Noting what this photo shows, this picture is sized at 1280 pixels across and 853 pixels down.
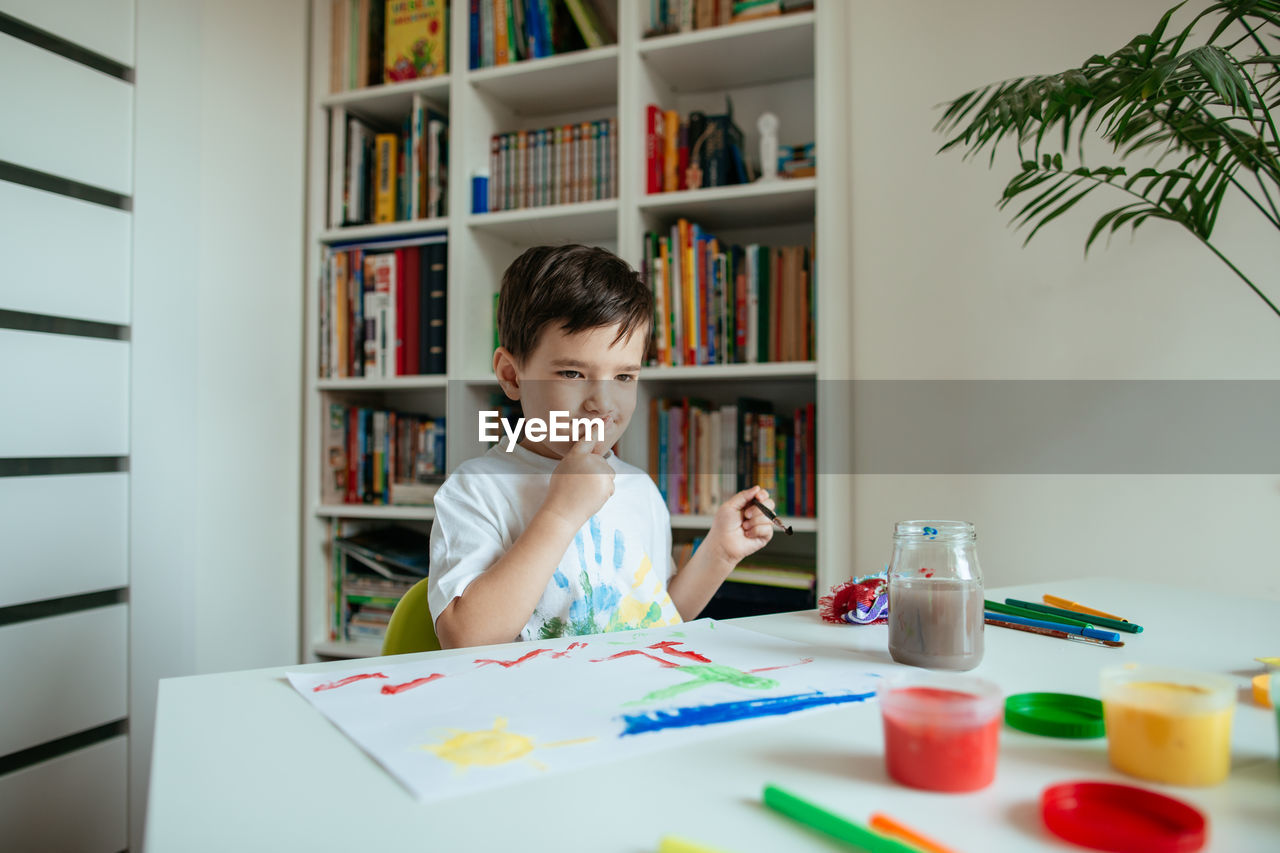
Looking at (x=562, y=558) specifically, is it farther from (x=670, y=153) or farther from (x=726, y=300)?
(x=670, y=153)

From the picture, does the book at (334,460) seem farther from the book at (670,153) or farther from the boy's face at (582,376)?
the boy's face at (582,376)

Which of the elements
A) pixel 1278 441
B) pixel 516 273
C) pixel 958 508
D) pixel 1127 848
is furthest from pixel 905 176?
pixel 1127 848

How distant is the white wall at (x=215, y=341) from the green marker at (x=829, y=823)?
66.9 inches

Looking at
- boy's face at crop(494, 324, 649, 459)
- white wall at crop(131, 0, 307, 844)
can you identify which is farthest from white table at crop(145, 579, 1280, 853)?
white wall at crop(131, 0, 307, 844)

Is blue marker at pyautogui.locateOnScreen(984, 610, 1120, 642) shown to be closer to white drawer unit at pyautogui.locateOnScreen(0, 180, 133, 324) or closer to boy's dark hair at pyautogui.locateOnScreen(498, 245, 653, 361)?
A: boy's dark hair at pyautogui.locateOnScreen(498, 245, 653, 361)

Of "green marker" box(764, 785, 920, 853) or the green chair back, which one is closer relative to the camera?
"green marker" box(764, 785, 920, 853)

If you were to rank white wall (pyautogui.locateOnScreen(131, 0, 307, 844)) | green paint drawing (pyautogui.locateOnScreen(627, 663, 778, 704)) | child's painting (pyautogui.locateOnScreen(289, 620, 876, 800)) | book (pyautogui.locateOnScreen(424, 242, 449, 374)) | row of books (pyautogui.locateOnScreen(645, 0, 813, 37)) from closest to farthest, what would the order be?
child's painting (pyautogui.locateOnScreen(289, 620, 876, 800)) → green paint drawing (pyautogui.locateOnScreen(627, 663, 778, 704)) → white wall (pyautogui.locateOnScreen(131, 0, 307, 844)) → row of books (pyautogui.locateOnScreen(645, 0, 813, 37)) → book (pyautogui.locateOnScreen(424, 242, 449, 374))

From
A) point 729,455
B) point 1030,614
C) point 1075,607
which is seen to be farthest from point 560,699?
point 729,455

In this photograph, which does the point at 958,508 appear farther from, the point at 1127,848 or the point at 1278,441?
the point at 1127,848

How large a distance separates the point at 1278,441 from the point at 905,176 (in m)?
0.89

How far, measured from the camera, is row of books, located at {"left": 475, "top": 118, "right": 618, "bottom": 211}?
1.96 meters

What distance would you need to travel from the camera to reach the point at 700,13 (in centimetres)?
186

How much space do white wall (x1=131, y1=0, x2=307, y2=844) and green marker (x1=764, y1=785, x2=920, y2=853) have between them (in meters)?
1.70

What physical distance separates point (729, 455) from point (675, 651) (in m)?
1.08
